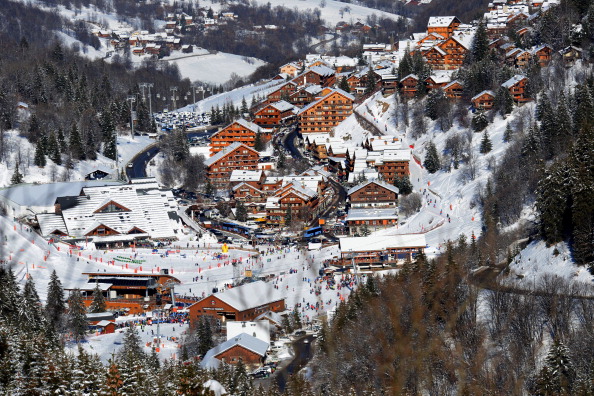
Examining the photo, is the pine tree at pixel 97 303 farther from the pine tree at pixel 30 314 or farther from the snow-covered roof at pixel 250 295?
the snow-covered roof at pixel 250 295

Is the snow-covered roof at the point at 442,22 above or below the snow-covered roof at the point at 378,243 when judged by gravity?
above

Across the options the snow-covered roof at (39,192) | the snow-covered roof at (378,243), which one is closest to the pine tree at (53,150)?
the snow-covered roof at (39,192)

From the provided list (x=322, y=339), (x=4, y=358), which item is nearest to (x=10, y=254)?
(x=322, y=339)

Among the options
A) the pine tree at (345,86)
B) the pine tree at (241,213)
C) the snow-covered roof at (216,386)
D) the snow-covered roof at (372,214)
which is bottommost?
the pine tree at (241,213)

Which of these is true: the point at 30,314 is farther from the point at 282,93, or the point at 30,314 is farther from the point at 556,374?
the point at 282,93

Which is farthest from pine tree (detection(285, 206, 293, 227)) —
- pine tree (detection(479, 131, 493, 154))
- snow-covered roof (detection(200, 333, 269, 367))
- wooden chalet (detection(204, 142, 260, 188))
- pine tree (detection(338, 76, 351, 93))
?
pine tree (detection(338, 76, 351, 93))

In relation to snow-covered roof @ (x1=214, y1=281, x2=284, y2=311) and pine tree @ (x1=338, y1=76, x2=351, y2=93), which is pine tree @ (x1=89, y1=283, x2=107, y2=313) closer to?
snow-covered roof @ (x1=214, y1=281, x2=284, y2=311)
